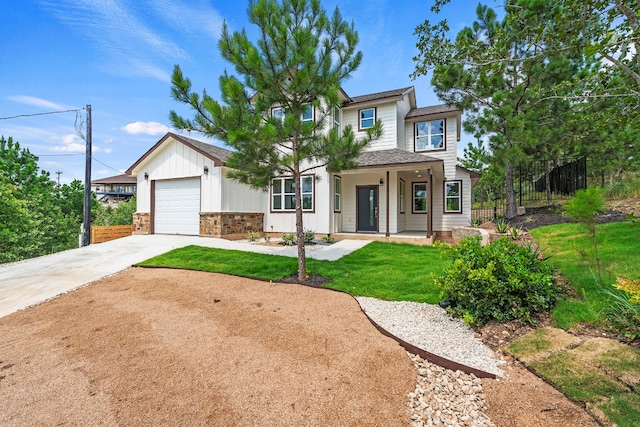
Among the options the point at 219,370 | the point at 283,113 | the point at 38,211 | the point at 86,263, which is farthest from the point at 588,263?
the point at 38,211

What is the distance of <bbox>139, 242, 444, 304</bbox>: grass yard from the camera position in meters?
Answer: 5.57

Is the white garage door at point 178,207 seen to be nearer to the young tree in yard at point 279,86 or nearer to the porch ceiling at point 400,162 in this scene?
the porch ceiling at point 400,162

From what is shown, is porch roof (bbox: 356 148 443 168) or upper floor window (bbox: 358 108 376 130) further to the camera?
upper floor window (bbox: 358 108 376 130)

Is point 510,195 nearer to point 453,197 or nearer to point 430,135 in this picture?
point 453,197

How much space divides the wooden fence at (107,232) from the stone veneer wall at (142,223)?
75 centimetres

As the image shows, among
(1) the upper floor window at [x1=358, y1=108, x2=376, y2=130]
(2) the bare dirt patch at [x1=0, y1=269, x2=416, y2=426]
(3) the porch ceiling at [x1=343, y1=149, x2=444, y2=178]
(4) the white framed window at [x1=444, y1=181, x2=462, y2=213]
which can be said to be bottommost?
(2) the bare dirt patch at [x1=0, y1=269, x2=416, y2=426]

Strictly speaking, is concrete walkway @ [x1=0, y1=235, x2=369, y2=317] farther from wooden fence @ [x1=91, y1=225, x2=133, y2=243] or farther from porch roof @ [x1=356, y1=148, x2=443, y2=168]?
porch roof @ [x1=356, y1=148, x2=443, y2=168]

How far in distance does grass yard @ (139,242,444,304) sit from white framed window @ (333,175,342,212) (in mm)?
3352

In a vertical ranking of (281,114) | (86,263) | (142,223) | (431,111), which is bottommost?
(86,263)

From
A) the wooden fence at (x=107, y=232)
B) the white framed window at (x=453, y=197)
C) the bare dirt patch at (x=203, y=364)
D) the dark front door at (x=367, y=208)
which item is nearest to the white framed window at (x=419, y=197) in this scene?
the white framed window at (x=453, y=197)

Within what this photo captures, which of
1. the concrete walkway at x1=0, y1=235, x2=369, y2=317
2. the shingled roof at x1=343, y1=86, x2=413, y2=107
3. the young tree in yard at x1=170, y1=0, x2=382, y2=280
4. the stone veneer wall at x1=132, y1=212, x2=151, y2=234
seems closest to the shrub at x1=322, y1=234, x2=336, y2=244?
the concrete walkway at x1=0, y1=235, x2=369, y2=317

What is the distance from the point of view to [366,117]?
13.3 metres

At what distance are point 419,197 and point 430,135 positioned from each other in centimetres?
301

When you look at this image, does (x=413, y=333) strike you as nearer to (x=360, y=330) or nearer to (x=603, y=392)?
(x=360, y=330)
